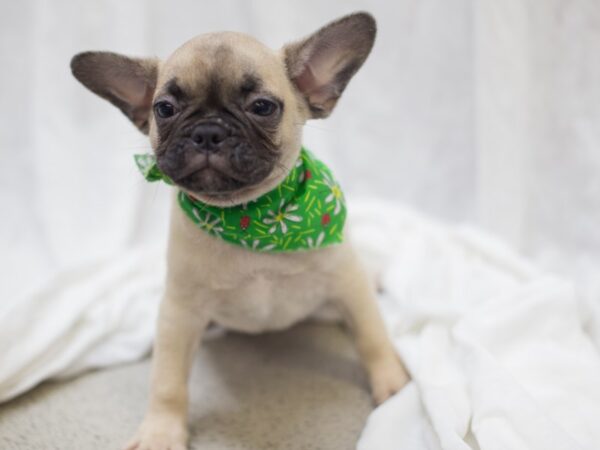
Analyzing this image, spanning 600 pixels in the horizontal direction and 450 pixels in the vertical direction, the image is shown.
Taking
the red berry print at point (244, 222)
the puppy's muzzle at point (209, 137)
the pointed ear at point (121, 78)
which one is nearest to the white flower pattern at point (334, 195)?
the red berry print at point (244, 222)

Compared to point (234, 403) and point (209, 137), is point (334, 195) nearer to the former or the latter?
point (209, 137)

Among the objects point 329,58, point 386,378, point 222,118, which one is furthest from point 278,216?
point 386,378

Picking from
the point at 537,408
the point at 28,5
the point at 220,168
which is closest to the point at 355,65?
the point at 220,168

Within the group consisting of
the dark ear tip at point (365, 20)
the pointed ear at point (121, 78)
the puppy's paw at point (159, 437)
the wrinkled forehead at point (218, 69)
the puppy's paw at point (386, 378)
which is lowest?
Result: the puppy's paw at point (159, 437)

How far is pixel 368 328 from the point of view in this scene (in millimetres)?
1817

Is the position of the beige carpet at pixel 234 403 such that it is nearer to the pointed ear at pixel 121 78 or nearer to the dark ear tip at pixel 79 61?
the pointed ear at pixel 121 78

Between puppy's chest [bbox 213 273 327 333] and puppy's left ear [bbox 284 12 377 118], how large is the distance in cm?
45

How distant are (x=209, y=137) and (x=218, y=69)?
0.56ft

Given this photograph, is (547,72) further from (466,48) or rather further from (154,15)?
(154,15)

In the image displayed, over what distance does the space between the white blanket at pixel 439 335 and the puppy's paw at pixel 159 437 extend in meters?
0.43

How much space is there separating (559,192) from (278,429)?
141cm

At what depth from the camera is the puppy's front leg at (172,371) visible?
1.61m

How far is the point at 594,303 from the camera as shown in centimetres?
197

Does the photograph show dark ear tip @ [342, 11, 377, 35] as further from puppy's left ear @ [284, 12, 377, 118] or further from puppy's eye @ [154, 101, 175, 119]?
puppy's eye @ [154, 101, 175, 119]
